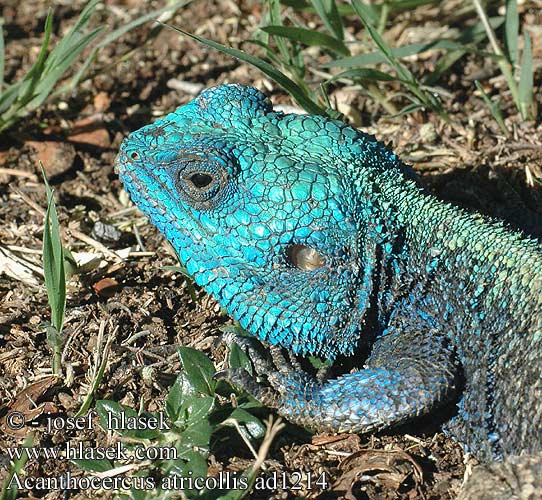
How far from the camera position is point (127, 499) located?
3789mm

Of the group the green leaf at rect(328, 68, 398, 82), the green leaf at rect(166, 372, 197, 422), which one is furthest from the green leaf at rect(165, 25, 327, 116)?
the green leaf at rect(166, 372, 197, 422)

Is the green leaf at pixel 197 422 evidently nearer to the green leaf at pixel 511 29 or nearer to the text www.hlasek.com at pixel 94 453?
the text www.hlasek.com at pixel 94 453

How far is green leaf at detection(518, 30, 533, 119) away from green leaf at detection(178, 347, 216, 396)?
3.17 meters

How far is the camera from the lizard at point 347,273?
4.18 meters

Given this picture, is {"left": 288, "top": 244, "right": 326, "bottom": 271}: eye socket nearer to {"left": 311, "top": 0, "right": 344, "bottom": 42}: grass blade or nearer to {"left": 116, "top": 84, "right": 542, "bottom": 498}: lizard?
{"left": 116, "top": 84, "right": 542, "bottom": 498}: lizard

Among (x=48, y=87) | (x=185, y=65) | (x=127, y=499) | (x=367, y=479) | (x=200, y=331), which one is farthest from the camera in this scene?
(x=185, y=65)

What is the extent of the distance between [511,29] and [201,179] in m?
3.02

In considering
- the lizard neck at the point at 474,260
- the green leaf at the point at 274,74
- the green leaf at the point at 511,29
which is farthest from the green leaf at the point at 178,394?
the green leaf at the point at 511,29

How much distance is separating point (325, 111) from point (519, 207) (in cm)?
135

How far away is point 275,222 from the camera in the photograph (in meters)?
4.18

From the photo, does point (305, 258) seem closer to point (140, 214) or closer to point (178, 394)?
point (178, 394)

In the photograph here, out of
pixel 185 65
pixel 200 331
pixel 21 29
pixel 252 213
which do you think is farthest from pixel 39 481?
pixel 21 29

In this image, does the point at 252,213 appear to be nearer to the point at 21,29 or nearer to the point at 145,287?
the point at 145,287

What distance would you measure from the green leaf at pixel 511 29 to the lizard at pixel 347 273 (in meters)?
2.26
